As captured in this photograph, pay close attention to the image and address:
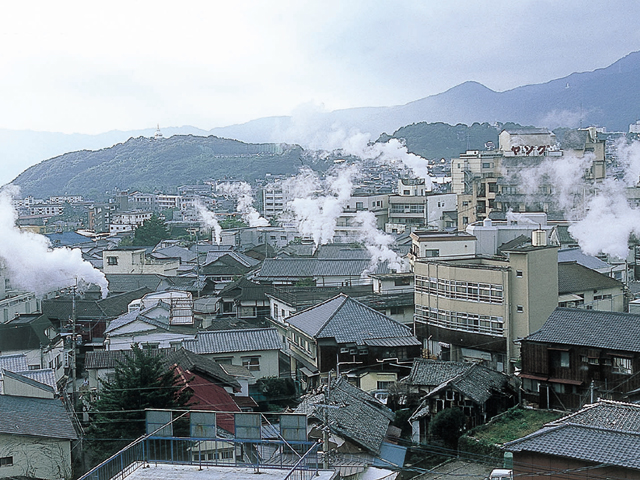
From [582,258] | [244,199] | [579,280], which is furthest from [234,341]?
[244,199]

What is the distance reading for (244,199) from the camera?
2889 inches

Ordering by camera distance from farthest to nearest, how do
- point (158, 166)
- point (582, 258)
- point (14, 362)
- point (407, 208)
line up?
point (158, 166) → point (407, 208) → point (582, 258) → point (14, 362)

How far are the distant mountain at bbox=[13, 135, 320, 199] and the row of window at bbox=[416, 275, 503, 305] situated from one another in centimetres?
7552

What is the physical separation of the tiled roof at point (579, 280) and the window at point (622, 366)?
18.7 feet

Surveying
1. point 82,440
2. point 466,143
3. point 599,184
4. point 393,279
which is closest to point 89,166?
point 466,143

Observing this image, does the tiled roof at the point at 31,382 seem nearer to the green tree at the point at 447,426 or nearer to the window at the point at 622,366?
the green tree at the point at 447,426

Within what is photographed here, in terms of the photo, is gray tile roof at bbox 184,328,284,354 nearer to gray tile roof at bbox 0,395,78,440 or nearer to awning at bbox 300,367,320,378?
awning at bbox 300,367,320,378

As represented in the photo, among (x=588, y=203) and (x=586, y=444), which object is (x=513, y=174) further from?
(x=586, y=444)

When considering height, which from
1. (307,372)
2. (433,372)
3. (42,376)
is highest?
(42,376)

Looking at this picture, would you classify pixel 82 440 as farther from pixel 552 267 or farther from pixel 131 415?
pixel 552 267

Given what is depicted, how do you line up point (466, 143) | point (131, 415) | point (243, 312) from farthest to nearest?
point (466, 143), point (243, 312), point (131, 415)

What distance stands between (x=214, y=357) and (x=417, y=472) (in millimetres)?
6724

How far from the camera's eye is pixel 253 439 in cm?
809

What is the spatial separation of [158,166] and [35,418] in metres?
108
